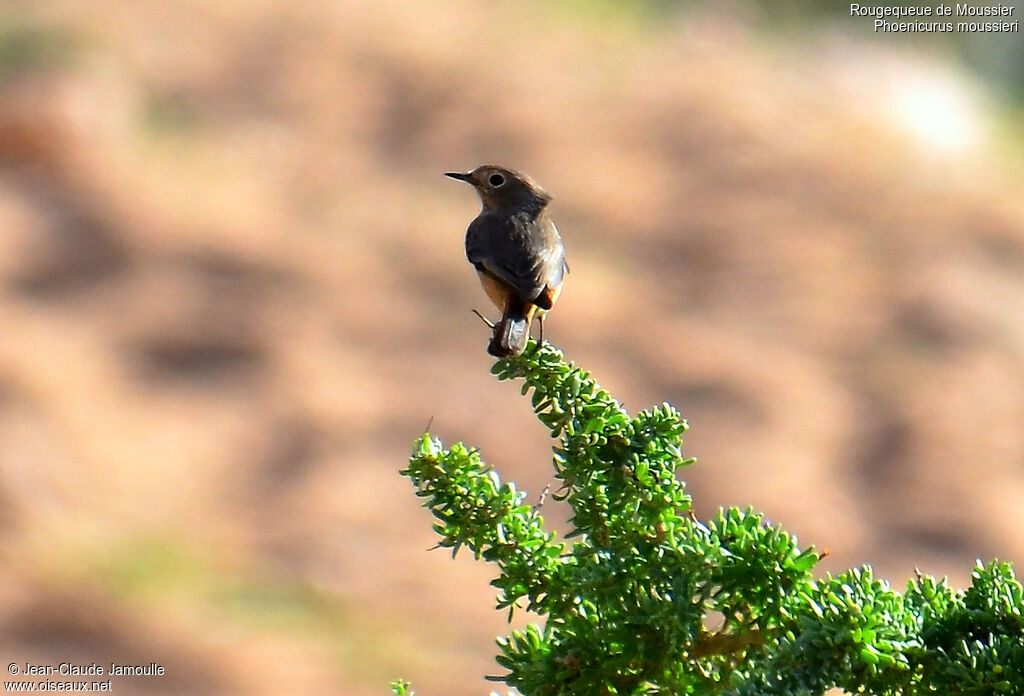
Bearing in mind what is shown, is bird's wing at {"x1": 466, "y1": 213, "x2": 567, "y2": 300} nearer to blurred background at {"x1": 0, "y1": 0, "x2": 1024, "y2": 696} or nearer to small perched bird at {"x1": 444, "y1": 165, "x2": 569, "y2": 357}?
small perched bird at {"x1": 444, "y1": 165, "x2": 569, "y2": 357}

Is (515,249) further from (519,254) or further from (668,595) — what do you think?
(668,595)

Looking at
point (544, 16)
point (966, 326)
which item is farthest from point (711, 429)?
point (544, 16)

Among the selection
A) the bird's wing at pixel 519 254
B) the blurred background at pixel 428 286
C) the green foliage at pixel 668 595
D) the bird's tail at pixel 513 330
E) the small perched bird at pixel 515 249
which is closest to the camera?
the green foliage at pixel 668 595

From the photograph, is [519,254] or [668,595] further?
[519,254]

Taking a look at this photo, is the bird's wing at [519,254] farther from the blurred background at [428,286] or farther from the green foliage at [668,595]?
the blurred background at [428,286]

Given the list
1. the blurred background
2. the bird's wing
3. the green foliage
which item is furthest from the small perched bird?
the blurred background

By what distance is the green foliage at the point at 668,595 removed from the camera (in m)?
1.85

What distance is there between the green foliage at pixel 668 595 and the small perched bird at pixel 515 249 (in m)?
1.13

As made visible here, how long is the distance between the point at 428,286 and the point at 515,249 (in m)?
7.26

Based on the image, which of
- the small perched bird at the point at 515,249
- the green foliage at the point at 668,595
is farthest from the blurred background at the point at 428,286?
the green foliage at the point at 668,595

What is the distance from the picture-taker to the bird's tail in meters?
2.99

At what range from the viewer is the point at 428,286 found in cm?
1181

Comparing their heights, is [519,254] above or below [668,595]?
above

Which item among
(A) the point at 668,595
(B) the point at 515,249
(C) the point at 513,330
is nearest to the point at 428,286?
(B) the point at 515,249
